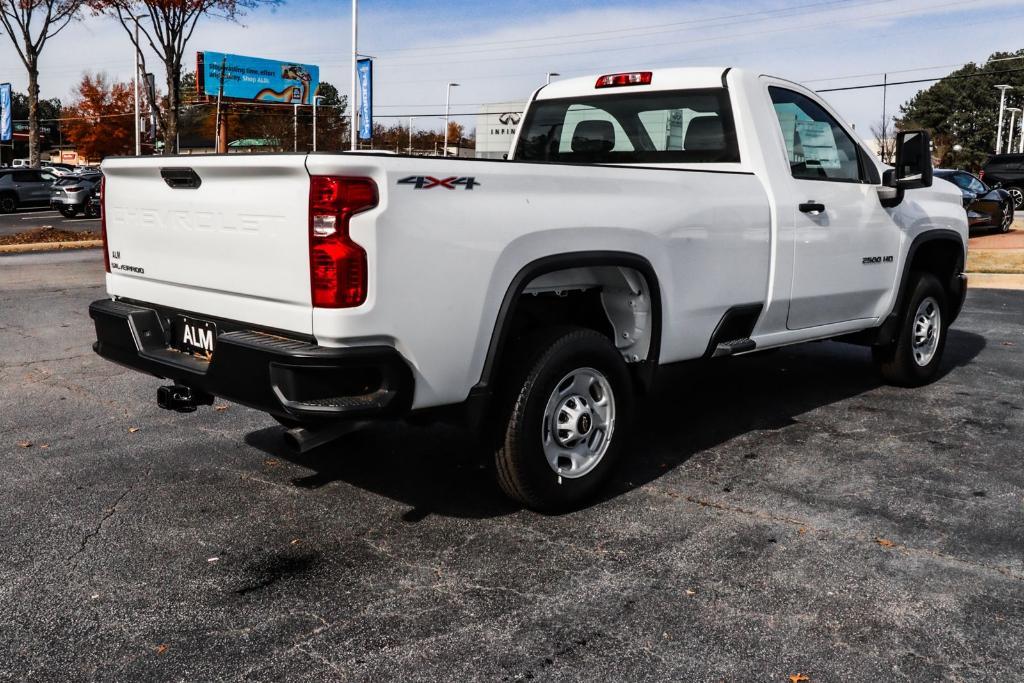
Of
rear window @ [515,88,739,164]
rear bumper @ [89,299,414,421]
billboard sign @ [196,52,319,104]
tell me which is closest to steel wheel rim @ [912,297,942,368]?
rear window @ [515,88,739,164]

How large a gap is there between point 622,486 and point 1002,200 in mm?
→ 21641

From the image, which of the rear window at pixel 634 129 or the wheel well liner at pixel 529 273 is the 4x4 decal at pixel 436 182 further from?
the rear window at pixel 634 129

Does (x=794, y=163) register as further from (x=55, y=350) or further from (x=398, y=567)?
(x=55, y=350)

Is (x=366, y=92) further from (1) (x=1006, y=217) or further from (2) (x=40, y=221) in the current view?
(1) (x=1006, y=217)

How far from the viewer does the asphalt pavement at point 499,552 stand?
3027mm

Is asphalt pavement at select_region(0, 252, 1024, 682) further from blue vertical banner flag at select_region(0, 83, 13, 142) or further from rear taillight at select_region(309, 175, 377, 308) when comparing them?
blue vertical banner flag at select_region(0, 83, 13, 142)

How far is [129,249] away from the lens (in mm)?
4363

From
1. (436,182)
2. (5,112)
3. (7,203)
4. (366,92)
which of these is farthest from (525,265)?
(5,112)

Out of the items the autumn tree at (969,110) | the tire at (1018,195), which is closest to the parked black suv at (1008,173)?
the tire at (1018,195)

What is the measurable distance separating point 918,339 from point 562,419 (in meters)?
3.76

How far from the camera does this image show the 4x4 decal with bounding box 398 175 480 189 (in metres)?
3.37

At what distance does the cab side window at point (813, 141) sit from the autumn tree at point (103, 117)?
84009mm

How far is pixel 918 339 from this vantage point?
6836 mm

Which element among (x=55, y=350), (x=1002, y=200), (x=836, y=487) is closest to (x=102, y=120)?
(x=1002, y=200)
